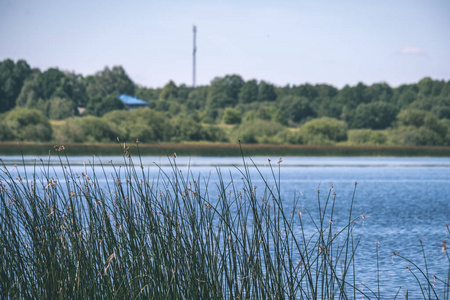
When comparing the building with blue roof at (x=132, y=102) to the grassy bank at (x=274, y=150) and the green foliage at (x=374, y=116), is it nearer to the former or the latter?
the grassy bank at (x=274, y=150)

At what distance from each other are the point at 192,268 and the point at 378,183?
2272 centimetres

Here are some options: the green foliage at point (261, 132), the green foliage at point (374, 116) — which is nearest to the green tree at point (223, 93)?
the green foliage at point (261, 132)

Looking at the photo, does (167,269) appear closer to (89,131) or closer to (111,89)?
(89,131)

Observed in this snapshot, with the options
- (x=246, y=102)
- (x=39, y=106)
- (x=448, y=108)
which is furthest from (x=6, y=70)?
(x=448, y=108)

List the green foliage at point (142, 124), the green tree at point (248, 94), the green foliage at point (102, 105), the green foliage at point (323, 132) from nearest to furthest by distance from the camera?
the green foliage at point (142, 124) < the green foliage at point (323, 132) < the green foliage at point (102, 105) < the green tree at point (248, 94)

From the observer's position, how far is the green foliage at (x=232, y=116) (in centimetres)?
6788

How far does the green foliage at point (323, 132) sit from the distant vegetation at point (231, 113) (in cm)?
9

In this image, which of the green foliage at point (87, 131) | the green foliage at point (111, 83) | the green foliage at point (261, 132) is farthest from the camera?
the green foliage at point (111, 83)

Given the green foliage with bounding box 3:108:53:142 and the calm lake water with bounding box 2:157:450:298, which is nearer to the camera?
the calm lake water with bounding box 2:157:450:298

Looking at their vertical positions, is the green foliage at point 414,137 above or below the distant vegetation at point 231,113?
below

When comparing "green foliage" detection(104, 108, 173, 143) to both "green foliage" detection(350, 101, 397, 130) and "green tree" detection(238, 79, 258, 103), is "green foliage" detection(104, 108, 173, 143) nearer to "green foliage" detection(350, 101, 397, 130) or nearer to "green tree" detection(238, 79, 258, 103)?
"green foliage" detection(350, 101, 397, 130)

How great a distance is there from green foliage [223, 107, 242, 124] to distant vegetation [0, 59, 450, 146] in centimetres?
10

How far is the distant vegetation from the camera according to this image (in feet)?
177

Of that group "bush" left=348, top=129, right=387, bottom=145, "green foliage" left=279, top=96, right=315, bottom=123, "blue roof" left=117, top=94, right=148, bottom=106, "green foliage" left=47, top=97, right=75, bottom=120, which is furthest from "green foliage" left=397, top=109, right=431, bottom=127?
"blue roof" left=117, top=94, right=148, bottom=106
